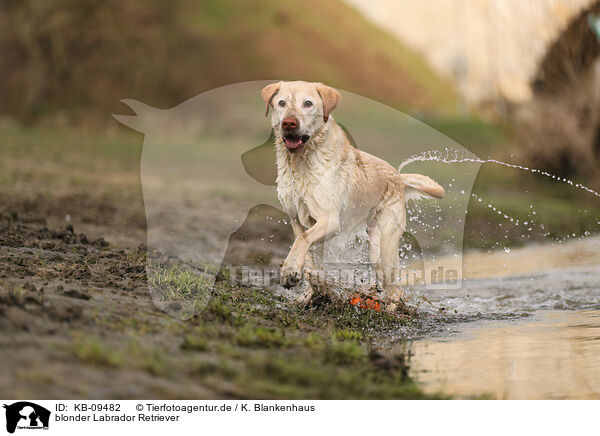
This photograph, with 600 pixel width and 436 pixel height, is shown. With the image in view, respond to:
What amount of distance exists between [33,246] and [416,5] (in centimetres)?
4951

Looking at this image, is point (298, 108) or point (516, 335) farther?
point (516, 335)

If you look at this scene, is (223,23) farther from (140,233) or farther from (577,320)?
(577,320)

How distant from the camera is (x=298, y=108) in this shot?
18.6 ft

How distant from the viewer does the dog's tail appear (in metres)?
7.24

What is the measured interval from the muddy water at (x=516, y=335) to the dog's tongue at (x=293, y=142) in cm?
190

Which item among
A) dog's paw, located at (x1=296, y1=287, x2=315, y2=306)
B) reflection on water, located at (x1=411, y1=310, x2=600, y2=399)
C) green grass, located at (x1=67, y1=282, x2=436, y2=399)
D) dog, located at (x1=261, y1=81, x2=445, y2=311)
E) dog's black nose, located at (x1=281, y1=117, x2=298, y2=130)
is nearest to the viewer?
green grass, located at (x1=67, y1=282, x2=436, y2=399)

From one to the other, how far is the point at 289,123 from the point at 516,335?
2.76 m

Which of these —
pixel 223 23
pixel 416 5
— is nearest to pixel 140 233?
pixel 223 23

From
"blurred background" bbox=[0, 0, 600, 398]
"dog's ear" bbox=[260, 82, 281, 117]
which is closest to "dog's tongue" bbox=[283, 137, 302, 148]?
"dog's ear" bbox=[260, 82, 281, 117]

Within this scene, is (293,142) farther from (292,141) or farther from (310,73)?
(310,73)
